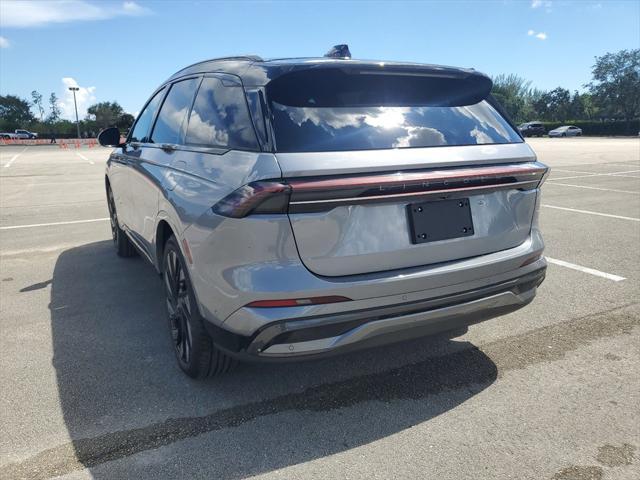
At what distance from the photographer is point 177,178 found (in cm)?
310

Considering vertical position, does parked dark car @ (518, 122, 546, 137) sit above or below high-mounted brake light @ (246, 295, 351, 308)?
below

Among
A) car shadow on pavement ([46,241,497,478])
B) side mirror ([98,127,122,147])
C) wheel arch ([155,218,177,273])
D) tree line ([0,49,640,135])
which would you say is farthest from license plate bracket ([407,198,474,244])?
tree line ([0,49,640,135])

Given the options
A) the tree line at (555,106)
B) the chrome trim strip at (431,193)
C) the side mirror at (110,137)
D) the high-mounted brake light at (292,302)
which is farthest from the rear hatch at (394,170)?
the tree line at (555,106)

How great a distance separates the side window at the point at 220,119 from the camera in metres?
2.57

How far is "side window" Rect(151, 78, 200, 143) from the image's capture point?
3484 mm

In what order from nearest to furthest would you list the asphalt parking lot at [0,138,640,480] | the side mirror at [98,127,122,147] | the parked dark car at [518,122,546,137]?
the asphalt parking lot at [0,138,640,480] < the side mirror at [98,127,122,147] < the parked dark car at [518,122,546,137]

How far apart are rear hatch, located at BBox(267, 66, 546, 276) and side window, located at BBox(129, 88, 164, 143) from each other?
2179mm

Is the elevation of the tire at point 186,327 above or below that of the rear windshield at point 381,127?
below

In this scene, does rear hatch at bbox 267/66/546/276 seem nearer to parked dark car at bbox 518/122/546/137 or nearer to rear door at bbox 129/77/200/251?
rear door at bbox 129/77/200/251

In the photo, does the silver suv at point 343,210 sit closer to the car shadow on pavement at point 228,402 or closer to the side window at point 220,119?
the side window at point 220,119

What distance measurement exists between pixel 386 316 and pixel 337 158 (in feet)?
2.56

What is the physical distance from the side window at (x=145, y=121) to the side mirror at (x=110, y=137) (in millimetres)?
183

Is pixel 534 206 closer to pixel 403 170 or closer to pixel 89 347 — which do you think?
pixel 403 170

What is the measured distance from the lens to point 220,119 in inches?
112
